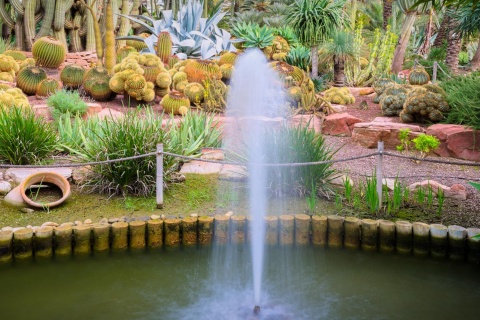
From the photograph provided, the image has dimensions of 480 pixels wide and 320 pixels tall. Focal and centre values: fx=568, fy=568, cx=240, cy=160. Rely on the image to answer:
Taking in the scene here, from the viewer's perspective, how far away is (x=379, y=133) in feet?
23.4

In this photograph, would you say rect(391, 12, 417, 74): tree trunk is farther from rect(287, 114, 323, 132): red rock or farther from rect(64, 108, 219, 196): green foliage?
rect(64, 108, 219, 196): green foliage

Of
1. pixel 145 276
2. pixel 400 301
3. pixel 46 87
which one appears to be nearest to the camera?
pixel 400 301

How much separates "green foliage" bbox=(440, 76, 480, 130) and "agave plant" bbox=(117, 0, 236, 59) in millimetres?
6039

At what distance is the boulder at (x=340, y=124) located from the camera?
311 inches

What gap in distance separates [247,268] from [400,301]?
1.07 meters

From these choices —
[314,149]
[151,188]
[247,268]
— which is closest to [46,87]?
[151,188]

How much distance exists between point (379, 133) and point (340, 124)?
88 centimetres

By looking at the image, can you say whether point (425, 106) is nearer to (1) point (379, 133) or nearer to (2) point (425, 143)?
(1) point (379, 133)

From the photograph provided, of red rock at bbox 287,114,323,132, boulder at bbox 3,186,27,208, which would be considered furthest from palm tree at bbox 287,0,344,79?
boulder at bbox 3,186,27,208

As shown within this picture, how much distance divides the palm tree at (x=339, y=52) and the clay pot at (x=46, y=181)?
26.9 ft

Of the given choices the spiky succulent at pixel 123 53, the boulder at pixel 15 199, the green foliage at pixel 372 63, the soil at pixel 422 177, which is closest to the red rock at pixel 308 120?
the soil at pixel 422 177

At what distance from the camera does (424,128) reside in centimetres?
730

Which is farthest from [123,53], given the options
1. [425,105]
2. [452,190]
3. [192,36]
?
[452,190]

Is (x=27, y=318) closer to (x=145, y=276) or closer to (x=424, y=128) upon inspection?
(x=145, y=276)
